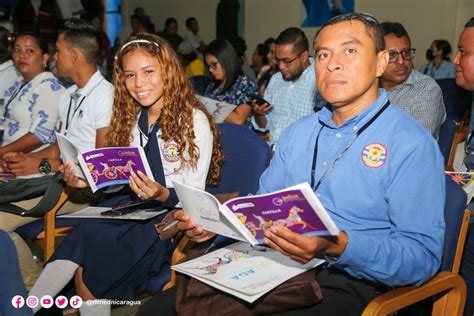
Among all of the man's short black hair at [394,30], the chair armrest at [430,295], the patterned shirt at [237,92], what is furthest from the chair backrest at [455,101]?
the chair armrest at [430,295]

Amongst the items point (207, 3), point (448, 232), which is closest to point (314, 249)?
point (448, 232)

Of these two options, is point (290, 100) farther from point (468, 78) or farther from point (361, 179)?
point (361, 179)

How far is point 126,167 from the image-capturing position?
7.00ft

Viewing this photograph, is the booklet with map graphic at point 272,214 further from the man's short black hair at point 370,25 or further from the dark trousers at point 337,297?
the man's short black hair at point 370,25

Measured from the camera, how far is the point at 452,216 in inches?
66.9

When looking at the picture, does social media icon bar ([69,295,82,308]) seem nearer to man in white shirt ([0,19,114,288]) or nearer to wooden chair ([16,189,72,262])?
wooden chair ([16,189,72,262])

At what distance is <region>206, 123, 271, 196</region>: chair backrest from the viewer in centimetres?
235

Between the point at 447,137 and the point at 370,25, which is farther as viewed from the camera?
the point at 447,137

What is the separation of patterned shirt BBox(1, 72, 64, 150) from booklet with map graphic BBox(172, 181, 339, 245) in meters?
2.21

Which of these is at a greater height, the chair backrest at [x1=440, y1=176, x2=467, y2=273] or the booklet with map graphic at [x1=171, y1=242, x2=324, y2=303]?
the chair backrest at [x1=440, y1=176, x2=467, y2=273]

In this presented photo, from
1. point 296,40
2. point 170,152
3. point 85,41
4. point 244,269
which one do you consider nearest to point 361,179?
point 244,269

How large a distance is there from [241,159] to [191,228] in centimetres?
64

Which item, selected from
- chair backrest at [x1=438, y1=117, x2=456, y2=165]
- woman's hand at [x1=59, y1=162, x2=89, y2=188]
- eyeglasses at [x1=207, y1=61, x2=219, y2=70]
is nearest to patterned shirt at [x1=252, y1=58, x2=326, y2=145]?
eyeglasses at [x1=207, y1=61, x2=219, y2=70]

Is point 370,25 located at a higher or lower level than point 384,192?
higher
